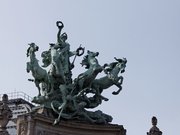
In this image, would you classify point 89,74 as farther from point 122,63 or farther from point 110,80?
point 122,63

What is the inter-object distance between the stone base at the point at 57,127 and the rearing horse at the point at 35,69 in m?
1.81

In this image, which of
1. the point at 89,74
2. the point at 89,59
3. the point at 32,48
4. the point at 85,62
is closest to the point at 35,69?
the point at 32,48

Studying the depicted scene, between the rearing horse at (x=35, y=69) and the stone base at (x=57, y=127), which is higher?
the rearing horse at (x=35, y=69)

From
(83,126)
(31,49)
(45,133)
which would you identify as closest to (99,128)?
(83,126)

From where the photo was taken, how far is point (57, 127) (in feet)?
91.2

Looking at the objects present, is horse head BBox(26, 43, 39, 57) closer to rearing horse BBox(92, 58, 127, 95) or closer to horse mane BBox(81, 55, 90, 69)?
horse mane BBox(81, 55, 90, 69)

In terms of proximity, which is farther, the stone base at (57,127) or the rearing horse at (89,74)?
the rearing horse at (89,74)

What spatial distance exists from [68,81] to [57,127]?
259 cm

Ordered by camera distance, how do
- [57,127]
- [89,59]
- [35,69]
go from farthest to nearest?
[89,59] → [35,69] → [57,127]

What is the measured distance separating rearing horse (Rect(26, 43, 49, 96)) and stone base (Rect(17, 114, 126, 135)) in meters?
1.81

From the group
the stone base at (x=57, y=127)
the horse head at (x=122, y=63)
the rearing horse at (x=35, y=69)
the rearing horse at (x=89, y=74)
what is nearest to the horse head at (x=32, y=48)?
the rearing horse at (x=35, y=69)

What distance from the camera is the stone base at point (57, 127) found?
2717 cm

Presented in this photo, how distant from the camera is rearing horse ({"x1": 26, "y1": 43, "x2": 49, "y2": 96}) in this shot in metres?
28.5

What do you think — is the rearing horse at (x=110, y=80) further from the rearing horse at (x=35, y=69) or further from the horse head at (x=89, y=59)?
the rearing horse at (x=35, y=69)
